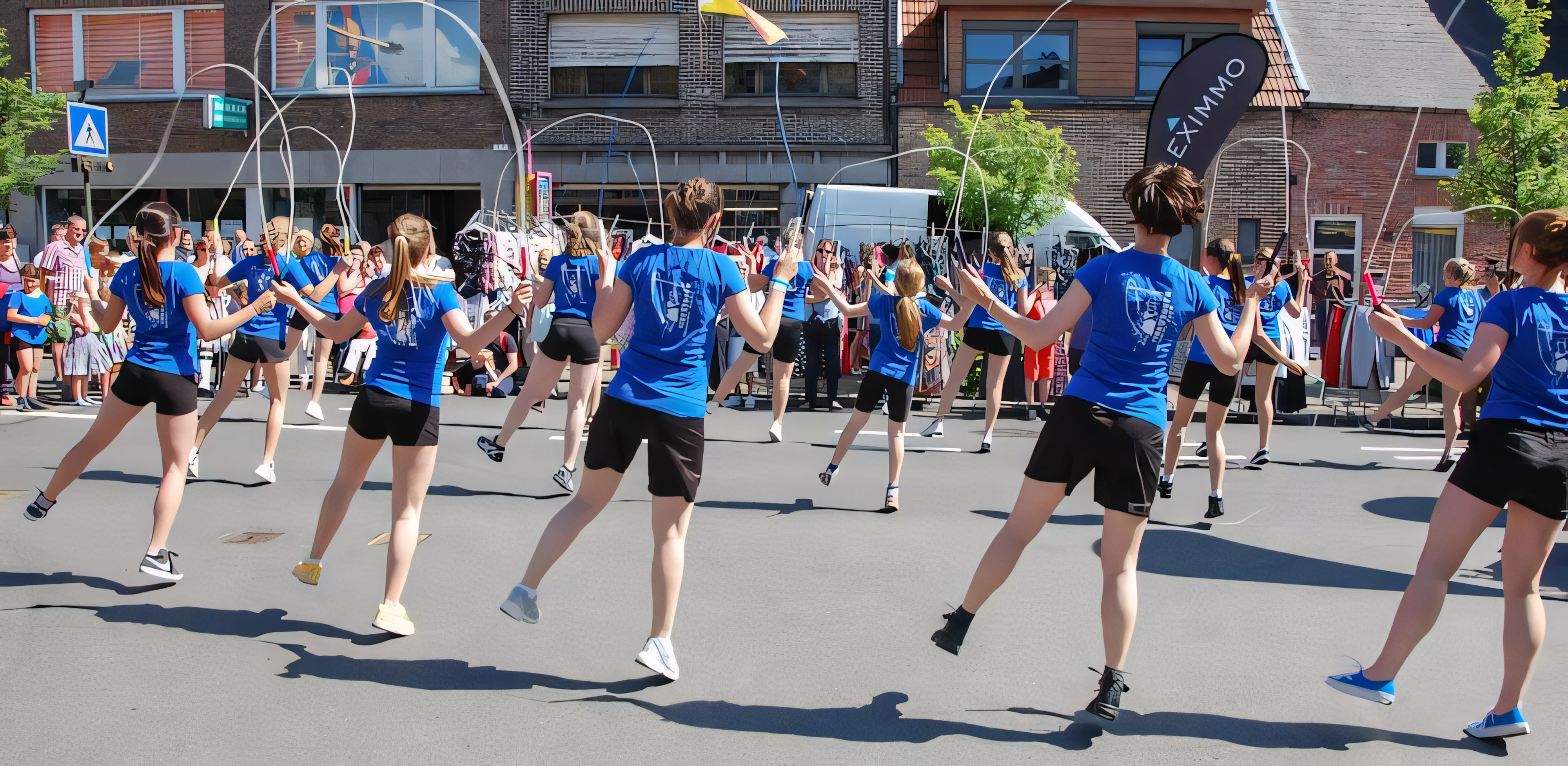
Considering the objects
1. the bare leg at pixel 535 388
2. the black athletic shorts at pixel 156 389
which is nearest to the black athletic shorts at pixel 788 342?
the bare leg at pixel 535 388

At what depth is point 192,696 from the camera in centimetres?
406

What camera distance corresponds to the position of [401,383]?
15.6 feet

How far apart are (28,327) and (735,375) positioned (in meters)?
6.87

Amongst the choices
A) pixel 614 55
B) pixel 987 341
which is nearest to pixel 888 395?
pixel 987 341

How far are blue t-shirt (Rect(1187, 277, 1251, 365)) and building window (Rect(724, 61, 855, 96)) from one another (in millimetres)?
15290

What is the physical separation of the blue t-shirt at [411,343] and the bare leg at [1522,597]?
3816 mm

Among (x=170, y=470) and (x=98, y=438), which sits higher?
(x=98, y=438)

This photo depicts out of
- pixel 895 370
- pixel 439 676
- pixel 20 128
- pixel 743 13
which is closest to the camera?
pixel 439 676

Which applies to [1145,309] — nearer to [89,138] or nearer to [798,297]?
[798,297]

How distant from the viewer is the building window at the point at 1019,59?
2233 centimetres

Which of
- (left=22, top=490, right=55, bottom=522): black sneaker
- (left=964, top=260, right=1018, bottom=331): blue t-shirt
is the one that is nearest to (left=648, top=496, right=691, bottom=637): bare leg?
(left=22, top=490, right=55, bottom=522): black sneaker

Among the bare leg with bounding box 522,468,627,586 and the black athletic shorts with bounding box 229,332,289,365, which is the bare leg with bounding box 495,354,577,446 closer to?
the black athletic shorts with bounding box 229,332,289,365

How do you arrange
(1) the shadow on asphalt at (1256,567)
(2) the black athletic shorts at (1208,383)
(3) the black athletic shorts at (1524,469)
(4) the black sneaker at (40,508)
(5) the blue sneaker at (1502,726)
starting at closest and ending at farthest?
(3) the black athletic shorts at (1524,469) → (5) the blue sneaker at (1502,726) → (4) the black sneaker at (40,508) → (1) the shadow on asphalt at (1256,567) → (2) the black athletic shorts at (1208,383)

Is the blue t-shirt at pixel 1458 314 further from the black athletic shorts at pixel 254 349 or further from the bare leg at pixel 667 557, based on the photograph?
the black athletic shorts at pixel 254 349
